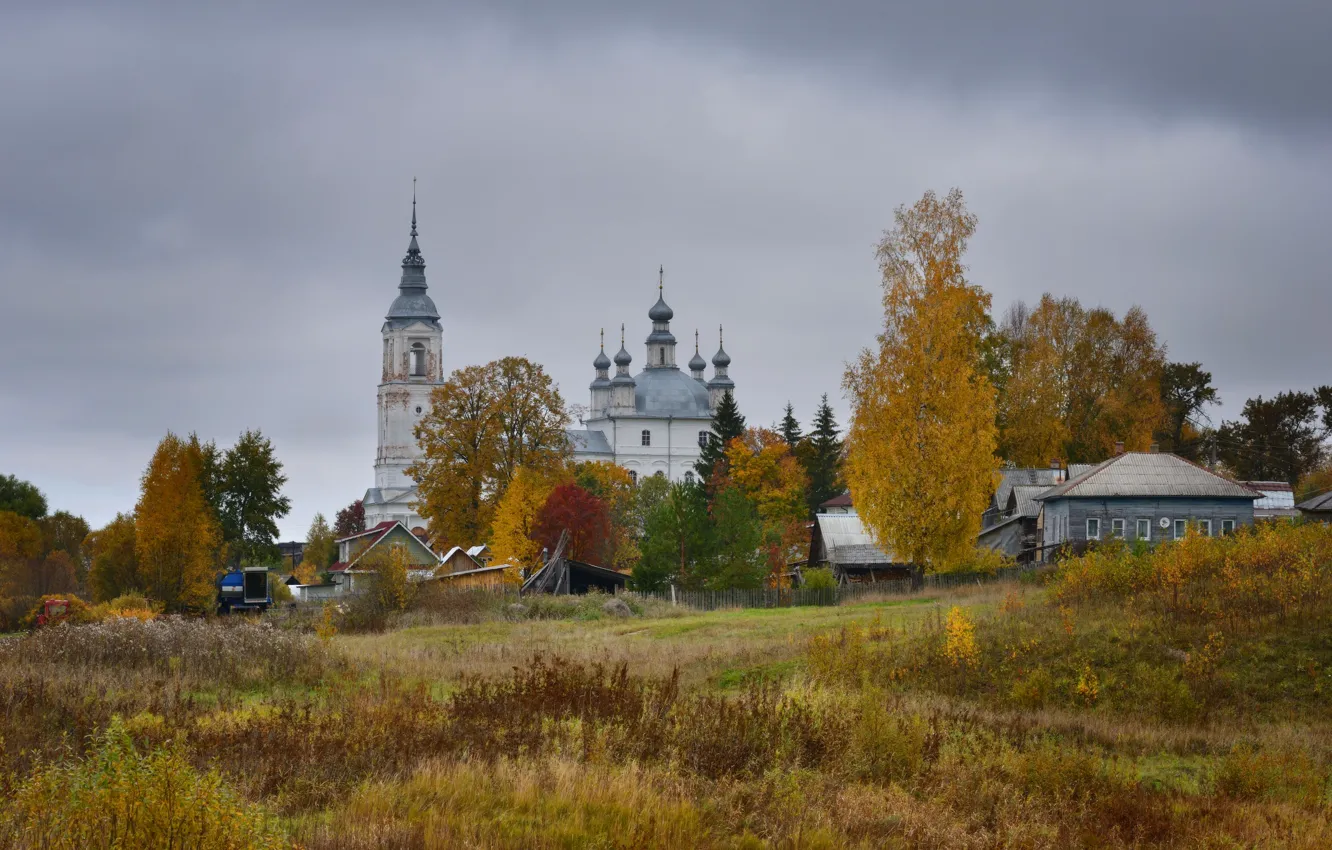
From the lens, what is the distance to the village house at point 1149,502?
50.3 meters

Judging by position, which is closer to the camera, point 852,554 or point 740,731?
point 740,731

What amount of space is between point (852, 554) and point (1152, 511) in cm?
1157

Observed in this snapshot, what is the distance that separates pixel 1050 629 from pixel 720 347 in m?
117

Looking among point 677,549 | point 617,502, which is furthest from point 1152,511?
point 617,502

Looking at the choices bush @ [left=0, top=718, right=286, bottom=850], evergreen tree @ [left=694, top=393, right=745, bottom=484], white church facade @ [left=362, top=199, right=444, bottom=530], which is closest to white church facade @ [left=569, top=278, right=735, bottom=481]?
white church facade @ [left=362, top=199, right=444, bottom=530]

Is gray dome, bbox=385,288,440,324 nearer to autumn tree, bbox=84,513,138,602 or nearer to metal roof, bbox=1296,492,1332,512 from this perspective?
autumn tree, bbox=84,513,138,602

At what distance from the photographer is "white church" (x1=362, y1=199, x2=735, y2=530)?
128125 millimetres

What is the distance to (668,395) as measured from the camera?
133750mm

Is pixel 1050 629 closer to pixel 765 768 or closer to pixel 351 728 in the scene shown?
pixel 765 768

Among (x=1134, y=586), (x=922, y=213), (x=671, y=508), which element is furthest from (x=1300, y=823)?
(x=671, y=508)

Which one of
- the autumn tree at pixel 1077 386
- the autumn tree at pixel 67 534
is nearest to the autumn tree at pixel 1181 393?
the autumn tree at pixel 1077 386

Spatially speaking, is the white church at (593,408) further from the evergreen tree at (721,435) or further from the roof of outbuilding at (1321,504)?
the roof of outbuilding at (1321,504)

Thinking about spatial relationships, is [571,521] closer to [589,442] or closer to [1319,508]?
Answer: [1319,508]

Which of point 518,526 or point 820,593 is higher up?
point 518,526
